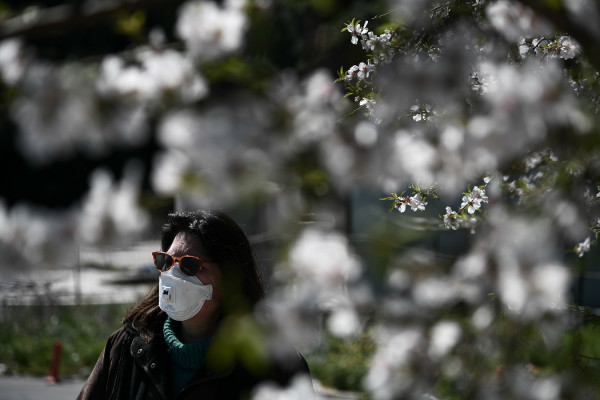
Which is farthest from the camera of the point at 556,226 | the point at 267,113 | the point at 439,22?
the point at 439,22

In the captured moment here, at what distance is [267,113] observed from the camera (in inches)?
60.4

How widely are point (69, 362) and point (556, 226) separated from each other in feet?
30.3

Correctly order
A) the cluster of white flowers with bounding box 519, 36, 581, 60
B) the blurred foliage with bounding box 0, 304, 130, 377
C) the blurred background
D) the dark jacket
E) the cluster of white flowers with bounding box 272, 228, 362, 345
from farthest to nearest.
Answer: the blurred foliage with bounding box 0, 304, 130, 377
the cluster of white flowers with bounding box 519, 36, 581, 60
the dark jacket
the cluster of white flowers with bounding box 272, 228, 362, 345
the blurred background

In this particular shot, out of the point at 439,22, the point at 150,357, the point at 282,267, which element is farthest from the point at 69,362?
the point at 282,267

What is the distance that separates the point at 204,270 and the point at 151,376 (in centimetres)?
45

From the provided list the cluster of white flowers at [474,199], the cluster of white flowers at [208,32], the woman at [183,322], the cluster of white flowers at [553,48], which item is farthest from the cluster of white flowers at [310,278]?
the cluster of white flowers at [474,199]

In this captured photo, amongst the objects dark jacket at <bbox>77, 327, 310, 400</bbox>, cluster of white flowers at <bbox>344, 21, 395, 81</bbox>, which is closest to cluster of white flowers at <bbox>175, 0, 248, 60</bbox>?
cluster of white flowers at <bbox>344, 21, 395, 81</bbox>

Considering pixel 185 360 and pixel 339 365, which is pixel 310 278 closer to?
pixel 185 360

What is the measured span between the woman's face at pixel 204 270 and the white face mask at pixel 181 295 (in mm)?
20

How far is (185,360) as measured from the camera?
3010 mm

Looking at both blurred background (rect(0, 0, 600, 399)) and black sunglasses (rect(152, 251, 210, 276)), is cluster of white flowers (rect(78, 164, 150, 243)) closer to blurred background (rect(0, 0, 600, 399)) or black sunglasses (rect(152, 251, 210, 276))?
blurred background (rect(0, 0, 600, 399))

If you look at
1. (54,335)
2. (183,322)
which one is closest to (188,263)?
(183,322)

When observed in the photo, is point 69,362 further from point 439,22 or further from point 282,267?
point 282,267

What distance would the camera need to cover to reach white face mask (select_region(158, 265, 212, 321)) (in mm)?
3107
